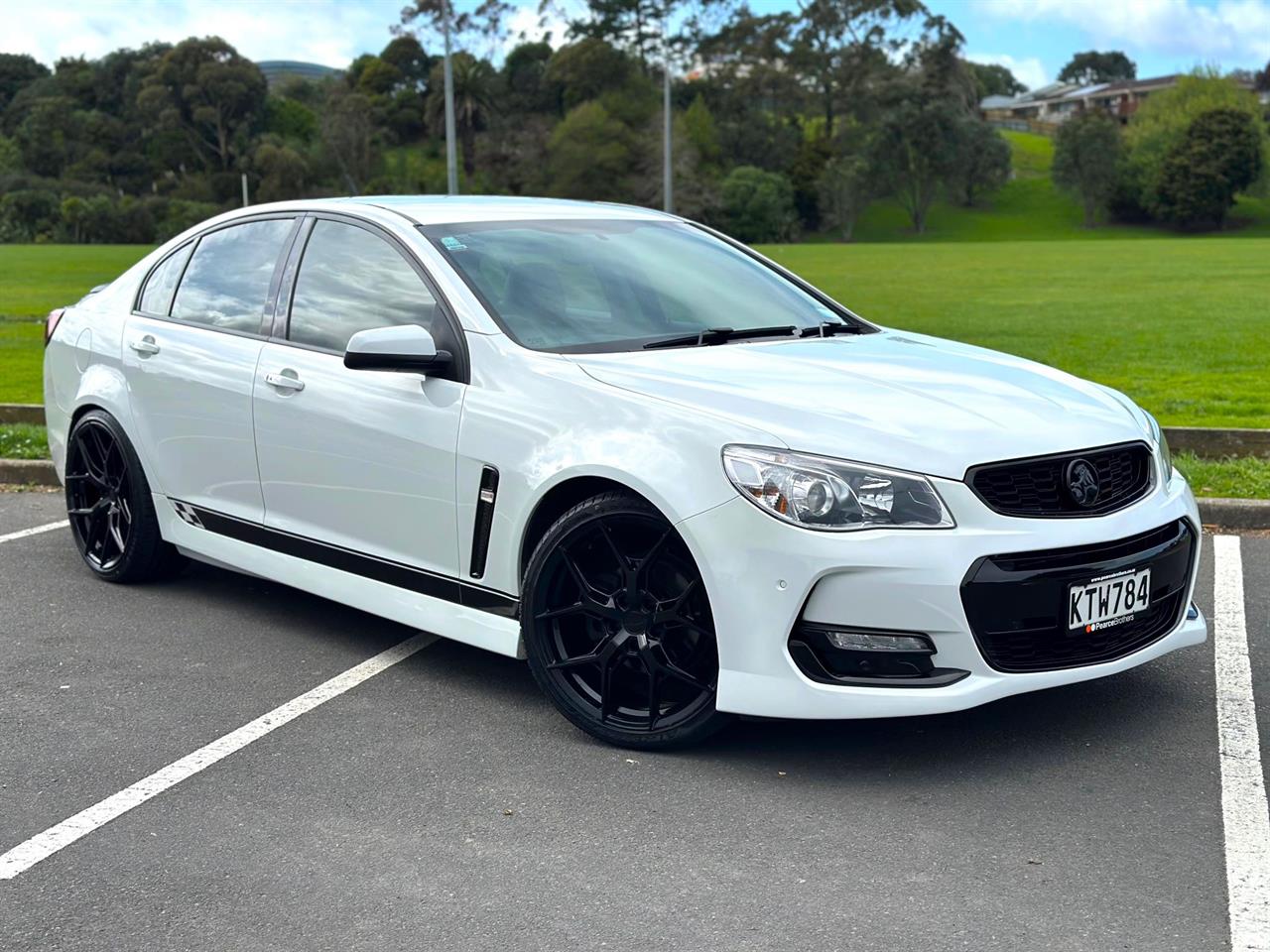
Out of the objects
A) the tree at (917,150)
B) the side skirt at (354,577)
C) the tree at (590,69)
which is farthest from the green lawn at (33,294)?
the tree at (917,150)

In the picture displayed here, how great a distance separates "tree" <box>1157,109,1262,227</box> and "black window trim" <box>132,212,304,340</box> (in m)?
102

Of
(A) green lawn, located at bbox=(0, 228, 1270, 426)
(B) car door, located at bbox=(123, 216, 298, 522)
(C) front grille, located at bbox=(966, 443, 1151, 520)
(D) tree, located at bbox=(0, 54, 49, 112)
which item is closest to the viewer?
(C) front grille, located at bbox=(966, 443, 1151, 520)

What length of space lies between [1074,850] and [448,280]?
255cm

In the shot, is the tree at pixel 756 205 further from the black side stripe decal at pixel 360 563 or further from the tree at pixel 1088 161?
the black side stripe decal at pixel 360 563

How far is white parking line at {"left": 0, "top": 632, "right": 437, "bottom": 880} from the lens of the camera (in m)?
3.54

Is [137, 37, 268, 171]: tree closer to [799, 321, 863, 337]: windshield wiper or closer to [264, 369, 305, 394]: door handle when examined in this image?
[264, 369, 305, 394]: door handle

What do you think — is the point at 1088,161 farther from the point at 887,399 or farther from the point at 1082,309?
the point at 887,399

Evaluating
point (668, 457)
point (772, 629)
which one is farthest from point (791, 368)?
point (772, 629)

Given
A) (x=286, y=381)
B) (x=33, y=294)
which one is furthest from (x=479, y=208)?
(x=33, y=294)

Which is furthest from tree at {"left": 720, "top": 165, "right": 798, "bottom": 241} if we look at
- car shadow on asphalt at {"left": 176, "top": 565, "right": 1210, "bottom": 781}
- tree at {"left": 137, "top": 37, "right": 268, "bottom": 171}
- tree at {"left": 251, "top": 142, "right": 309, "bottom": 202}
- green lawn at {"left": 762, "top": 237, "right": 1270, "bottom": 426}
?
car shadow on asphalt at {"left": 176, "top": 565, "right": 1210, "bottom": 781}

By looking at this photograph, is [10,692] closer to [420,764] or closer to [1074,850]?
[420,764]

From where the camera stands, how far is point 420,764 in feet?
13.5

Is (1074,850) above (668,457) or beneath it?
beneath

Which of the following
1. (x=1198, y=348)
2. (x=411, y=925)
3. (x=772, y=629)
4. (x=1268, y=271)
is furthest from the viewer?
(x=1268, y=271)
